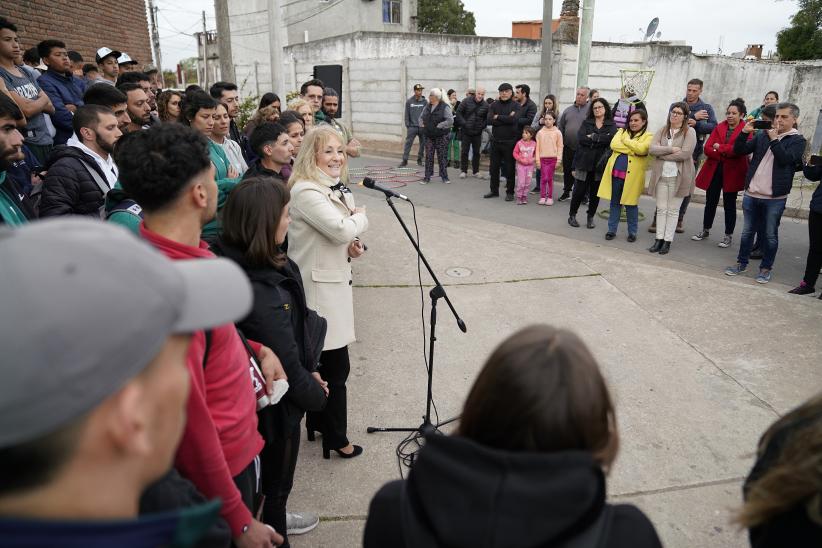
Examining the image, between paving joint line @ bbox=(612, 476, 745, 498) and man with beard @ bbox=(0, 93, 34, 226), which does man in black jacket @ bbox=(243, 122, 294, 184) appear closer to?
man with beard @ bbox=(0, 93, 34, 226)

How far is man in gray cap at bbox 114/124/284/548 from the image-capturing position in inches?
60.5

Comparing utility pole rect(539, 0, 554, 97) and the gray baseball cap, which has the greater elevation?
utility pole rect(539, 0, 554, 97)

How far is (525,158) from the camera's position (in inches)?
354

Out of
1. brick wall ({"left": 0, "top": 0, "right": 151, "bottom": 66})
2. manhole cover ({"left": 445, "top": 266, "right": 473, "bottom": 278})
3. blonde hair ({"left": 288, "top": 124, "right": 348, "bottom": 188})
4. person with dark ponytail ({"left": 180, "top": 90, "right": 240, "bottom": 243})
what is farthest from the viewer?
brick wall ({"left": 0, "top": 0, "right": 151, "bottom": 66})

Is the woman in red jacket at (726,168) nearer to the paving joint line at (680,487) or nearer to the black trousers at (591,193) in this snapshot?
the black trousers at (591,193)

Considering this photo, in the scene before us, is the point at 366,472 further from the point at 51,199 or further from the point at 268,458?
the point at 51,199

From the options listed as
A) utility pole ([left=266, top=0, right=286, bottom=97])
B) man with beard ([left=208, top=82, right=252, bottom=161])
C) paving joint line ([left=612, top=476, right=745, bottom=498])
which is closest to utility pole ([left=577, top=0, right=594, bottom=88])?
utility pole ([left=266, top=0, right=286, bottom=97])

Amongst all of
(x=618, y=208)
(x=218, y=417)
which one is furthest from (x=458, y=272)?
(x=218, y=417)

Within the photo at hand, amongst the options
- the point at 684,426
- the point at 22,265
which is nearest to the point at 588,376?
the point at 22,265

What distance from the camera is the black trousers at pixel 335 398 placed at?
10.0 ft

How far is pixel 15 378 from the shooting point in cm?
67

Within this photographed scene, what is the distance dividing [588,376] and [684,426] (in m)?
2.87

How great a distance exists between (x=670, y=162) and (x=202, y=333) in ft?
21.4

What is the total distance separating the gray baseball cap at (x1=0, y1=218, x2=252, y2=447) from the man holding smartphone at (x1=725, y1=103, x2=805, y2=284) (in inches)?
255
